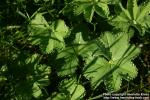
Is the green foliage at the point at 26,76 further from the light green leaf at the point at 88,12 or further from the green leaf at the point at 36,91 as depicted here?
the light green leaf at the point at 88,12

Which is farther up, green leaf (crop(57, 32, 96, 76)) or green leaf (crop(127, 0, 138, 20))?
green leaf (crop(127, 0, 138, 20))

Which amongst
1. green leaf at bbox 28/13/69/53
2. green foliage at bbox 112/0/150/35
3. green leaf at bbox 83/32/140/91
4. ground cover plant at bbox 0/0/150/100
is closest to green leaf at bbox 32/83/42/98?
ground cover plant at bbox 0/0/150/100

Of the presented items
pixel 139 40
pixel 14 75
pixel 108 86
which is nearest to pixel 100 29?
pixel 139 40

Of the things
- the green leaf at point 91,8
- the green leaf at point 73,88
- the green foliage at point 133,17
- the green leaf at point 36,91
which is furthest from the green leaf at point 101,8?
the green leaf at point 36,91

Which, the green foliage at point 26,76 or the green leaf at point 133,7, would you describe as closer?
the green leaf at point 133,7

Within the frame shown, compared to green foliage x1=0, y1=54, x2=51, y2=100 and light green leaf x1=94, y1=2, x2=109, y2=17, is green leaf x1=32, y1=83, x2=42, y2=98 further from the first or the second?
light green leaf x1=94, y1=2, x2=109, y2=17

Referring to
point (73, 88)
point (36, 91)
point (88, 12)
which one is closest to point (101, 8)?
point (88, 12)

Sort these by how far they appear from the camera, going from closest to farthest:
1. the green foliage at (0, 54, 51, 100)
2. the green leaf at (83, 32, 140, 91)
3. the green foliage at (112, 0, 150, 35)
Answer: the green leaf at (83, 32, 140, 91)
the green foliage at (112, 0, 150, 35)
the green foliage at (0, 54, 51, 100)

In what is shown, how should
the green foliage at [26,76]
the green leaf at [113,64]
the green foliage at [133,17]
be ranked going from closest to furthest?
the green leaf at [113,64], the green foliage at [133,17], the green foliage at [26,76]
